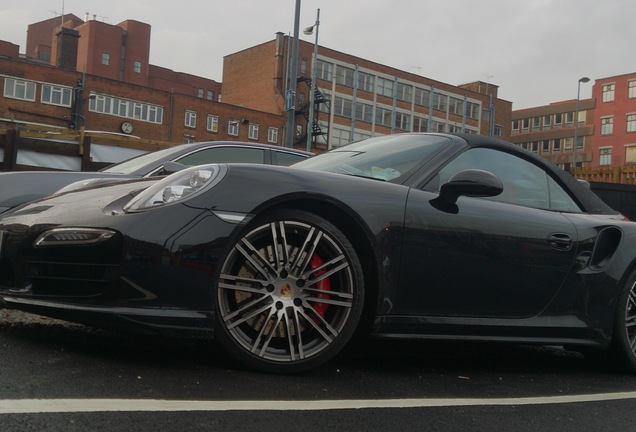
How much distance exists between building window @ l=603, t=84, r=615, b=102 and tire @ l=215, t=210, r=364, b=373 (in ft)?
262

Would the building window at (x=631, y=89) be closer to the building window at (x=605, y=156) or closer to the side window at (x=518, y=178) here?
the building window at (x=605, y=156)

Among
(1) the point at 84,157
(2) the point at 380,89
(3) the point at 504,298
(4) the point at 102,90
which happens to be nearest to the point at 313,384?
(3) the point at 504,298

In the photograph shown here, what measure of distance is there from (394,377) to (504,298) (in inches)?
28.6

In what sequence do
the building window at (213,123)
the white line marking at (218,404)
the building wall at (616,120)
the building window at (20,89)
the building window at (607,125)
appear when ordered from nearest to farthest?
the white line marking at (218,404) < the building window at (20,89) < the building window at (213,123) < the building wall at (616,120) < the building window at (607,125)

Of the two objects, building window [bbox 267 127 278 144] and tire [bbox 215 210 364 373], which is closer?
tire [bbox 215 210 364 373]

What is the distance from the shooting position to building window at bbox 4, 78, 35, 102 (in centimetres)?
4719

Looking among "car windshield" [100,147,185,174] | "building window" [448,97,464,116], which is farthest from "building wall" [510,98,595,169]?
"car windshield" [100,147,185,174]

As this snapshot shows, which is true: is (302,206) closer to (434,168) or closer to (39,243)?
(434,168)

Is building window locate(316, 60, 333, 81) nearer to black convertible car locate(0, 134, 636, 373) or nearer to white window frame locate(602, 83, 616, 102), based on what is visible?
white window frame locate(602, 83, 616, 102)

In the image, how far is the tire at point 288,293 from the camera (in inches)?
113

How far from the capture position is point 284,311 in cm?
290

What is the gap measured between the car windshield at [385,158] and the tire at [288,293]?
620 millimetres

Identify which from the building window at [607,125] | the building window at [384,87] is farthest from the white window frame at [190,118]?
the building window at [607,125]

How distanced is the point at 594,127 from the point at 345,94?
106ft
